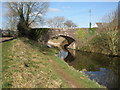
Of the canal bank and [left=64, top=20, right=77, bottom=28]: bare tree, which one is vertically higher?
[left=64, top=20, right=77, bottom=28]: bare tree

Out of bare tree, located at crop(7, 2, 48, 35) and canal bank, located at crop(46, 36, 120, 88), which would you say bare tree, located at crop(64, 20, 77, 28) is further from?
canal bank, located at crop(46, 36, 120, 88)

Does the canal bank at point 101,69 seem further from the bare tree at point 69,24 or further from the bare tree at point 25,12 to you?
the bare tree at point 69,24

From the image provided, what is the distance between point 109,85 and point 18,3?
24.4m

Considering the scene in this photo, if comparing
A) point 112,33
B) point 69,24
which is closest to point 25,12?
point 112,33

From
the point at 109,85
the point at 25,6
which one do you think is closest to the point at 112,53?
the point at 109,85

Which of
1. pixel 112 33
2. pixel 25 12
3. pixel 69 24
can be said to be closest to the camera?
pixel 112 33

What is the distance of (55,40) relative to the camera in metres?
43.5

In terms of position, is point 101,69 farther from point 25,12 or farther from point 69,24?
point 69,24

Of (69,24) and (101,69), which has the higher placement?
(69,24)

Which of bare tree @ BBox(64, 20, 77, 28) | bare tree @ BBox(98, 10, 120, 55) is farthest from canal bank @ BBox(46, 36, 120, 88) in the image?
bare tree @ BBox(64, 20, 77, 28)

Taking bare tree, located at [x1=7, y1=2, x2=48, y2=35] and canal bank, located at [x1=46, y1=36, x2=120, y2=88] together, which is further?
bare tree, located at [x1=7, y1=2, x2=48, y2=35]

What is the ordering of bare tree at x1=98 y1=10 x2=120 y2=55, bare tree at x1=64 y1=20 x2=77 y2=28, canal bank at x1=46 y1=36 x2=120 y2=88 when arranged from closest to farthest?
canal bank at x1=46 y1=36 x2=120 y2=88 < bare tree at x1=98 y1=10 x2=120 y2=55 < bare tree at x1=64 y1=20 x2=77 y2=28

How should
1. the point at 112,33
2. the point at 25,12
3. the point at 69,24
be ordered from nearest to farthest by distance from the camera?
the point at 112,33, the point at 25,12, the point at 69,24

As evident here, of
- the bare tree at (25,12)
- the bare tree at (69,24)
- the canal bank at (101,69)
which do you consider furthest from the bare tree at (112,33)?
the bare tree at (69,24)
